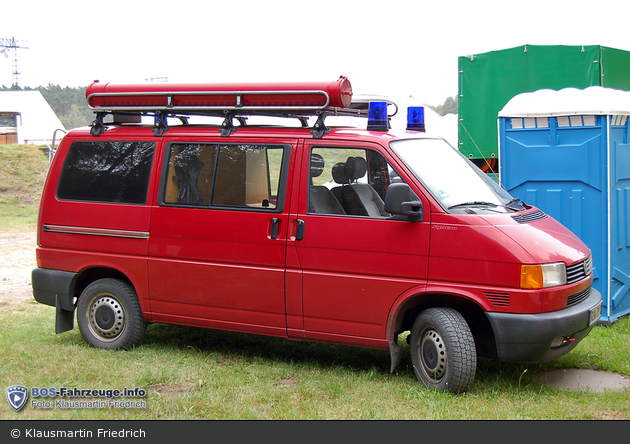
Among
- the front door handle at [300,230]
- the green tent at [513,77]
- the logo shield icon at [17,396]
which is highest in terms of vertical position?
the green tent at [513,77]

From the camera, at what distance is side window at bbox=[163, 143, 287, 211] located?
5.65 meters

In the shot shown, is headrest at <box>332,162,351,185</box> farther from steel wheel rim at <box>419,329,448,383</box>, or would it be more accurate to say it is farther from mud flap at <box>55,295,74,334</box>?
mud flap at <box>55,295,74,334</box>

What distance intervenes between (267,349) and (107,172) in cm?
241

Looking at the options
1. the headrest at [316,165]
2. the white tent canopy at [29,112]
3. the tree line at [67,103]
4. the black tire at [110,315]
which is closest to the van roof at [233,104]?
the headrest at [316,165]

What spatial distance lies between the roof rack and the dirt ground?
4259 mm

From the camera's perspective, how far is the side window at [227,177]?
5.65 m

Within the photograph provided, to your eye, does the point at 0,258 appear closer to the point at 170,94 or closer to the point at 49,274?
the point at 49,274

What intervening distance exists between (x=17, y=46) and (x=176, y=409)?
234ft

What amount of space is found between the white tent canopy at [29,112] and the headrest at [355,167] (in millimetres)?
46884

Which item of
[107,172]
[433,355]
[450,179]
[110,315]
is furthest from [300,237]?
[110,315]

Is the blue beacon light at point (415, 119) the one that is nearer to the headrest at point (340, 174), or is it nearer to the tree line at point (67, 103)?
the headrest at point (340, 174)

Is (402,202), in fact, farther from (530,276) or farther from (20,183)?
(20,183)

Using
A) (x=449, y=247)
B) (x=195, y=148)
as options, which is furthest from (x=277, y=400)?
(x=195, y=148)

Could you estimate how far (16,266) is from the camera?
12.2 m
